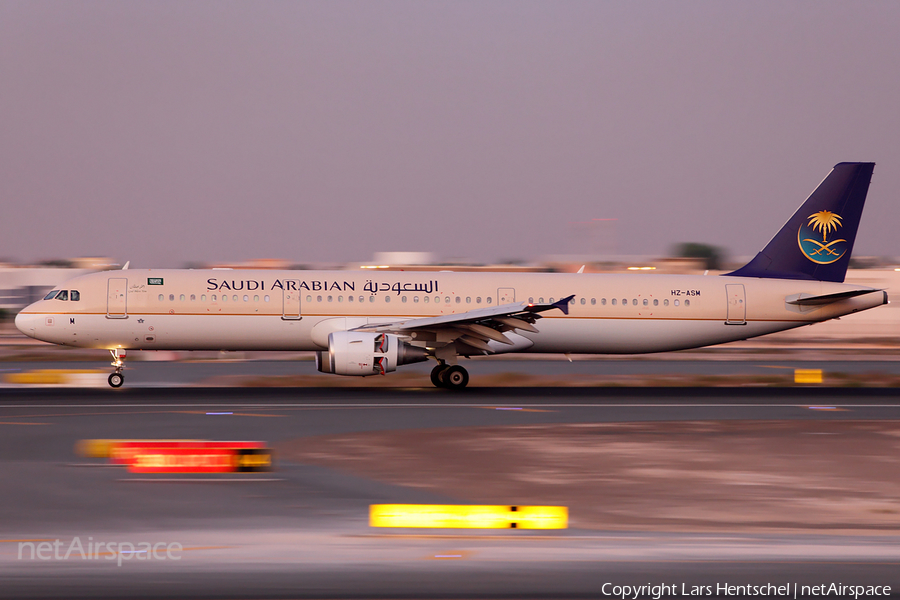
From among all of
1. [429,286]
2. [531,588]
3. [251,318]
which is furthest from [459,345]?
[531,588]

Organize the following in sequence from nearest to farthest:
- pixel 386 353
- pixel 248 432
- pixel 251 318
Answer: pixel 248 432 → pixel 386 353 → pixel 251 318

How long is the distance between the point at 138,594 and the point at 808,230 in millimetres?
28872

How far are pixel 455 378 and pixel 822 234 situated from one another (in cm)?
1469

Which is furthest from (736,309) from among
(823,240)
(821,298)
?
(823,240)

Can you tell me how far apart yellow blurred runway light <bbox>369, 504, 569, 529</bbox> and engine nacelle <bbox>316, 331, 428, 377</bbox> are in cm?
1492

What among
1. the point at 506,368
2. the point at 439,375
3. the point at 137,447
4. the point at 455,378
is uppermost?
the point at 506,368

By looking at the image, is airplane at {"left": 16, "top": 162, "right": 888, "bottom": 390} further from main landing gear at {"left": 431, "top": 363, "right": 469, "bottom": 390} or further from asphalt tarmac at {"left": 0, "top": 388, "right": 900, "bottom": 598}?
asphalt tarmac at {"left": 0, "top": 388, "right": 900, "bottom": 598}

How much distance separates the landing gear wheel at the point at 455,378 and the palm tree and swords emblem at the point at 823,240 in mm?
13545

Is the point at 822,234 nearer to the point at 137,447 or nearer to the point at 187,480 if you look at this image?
the point at 187,480

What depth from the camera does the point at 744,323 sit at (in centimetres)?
3023

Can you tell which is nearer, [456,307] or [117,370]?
[117,370]

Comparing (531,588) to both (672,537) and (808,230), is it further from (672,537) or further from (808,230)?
(808,230)

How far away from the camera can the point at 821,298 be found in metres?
29.8

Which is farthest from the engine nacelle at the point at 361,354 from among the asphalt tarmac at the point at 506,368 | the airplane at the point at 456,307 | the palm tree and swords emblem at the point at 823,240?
the palm tree and swords emblem at the point at 823,240
